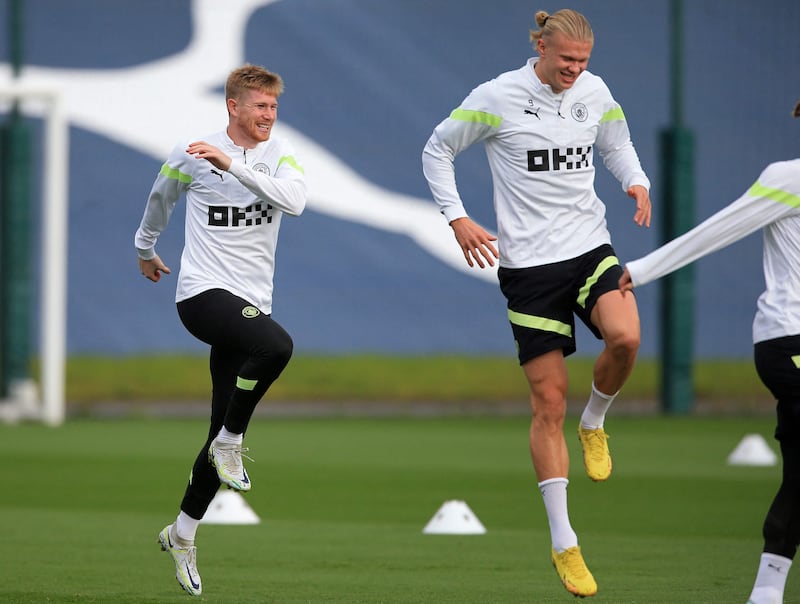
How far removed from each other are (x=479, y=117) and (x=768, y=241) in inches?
67.7

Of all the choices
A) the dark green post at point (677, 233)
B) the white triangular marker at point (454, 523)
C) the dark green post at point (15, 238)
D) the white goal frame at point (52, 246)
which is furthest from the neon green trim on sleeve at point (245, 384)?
the dark green post at point (677, 233)

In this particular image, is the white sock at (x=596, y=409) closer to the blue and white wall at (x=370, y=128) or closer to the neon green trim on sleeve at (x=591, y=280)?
the neon green trim on sleeve at (x=591, y=280)

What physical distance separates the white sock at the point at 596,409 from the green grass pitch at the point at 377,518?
2.67ft

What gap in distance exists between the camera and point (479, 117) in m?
7.33

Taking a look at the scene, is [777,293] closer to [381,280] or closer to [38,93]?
[38,93]

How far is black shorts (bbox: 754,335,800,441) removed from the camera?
6.02 m

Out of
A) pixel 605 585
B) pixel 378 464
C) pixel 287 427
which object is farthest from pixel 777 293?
pixel 287 427

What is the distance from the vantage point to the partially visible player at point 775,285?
5926 millimetres

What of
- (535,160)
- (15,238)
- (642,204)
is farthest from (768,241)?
(15,238)

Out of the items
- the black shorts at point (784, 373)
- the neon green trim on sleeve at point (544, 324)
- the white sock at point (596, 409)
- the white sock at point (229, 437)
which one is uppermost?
the neon green trim on sleeve at point (544, 324)

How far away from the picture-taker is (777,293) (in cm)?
606

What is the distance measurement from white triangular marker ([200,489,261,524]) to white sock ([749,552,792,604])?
5162mm

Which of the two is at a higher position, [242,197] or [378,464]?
[242,197]

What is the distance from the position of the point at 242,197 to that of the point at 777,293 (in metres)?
2.83
